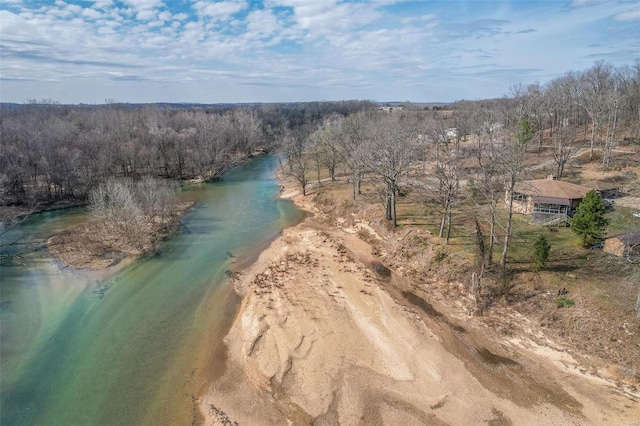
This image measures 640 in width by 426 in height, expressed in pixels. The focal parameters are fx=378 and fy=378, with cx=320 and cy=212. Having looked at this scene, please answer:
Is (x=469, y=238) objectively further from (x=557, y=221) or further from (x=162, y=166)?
(x=162, y=166)

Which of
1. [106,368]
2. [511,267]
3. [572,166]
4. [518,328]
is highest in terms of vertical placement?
[572,166]

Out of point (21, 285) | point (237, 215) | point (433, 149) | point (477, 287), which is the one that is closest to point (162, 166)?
point (237, 215)

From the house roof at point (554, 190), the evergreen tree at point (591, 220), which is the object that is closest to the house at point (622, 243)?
the evergreen tree at point (591, 220)

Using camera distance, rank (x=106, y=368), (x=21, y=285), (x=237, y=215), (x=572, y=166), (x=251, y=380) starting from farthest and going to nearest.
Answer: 1. (x=572, y=166)
2. (x=237, y=215)
3. (x=21, y=285)
4. (x=106, y=368)
5. (x=251, y=380)

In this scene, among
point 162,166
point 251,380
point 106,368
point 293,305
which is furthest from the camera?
point 162,166

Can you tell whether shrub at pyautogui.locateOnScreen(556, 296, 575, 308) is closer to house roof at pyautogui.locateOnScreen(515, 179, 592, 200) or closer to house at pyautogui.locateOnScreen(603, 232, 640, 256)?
house at pyautogui.locateOnScreen(603, 232, 640, 256)

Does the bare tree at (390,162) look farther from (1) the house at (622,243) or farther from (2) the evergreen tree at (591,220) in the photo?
(1) the house at (622,243)
